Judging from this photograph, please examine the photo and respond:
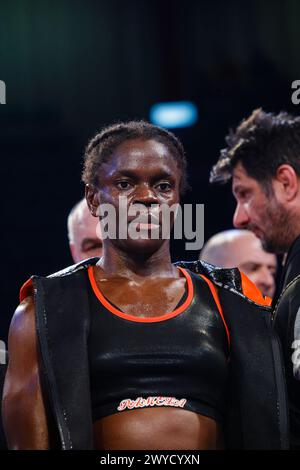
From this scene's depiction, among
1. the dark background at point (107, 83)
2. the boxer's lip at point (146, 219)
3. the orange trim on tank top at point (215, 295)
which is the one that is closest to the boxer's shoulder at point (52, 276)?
the boxer's lip at point (146, 219)

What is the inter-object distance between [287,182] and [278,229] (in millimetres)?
172

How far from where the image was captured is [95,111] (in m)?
5.25

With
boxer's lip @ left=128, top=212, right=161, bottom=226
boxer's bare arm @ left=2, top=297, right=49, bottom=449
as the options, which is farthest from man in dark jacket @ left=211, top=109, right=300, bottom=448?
boxer's bare arm @ left=2, top=297, right=49, bottom=449

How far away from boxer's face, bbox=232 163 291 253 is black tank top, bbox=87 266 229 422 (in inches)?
39.6

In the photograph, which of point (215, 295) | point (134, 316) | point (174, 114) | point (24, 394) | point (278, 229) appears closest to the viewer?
point (24, 394)

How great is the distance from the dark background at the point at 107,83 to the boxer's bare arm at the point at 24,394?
109 inches

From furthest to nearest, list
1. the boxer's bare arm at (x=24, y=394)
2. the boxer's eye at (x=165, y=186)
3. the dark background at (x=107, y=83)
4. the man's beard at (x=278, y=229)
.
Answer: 1. the dark background at (x=107, y=83)
2. the man's beard at (x=278, y=229)
3. the boxer's eye at (x=165, y=186)
4. the boxer's bare arm at (x=24, y=394)

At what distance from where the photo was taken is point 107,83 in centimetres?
535

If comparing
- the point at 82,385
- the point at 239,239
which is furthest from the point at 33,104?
the point at 82,385

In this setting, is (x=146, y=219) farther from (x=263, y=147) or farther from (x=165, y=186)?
(x=263, y=147)

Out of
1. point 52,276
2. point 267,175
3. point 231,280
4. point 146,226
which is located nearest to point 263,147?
point 267,175

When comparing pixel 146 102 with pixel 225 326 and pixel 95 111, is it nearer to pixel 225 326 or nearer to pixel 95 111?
pixel 95 111

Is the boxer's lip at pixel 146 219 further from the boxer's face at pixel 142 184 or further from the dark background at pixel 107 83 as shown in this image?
the dark background at pixel 107 83

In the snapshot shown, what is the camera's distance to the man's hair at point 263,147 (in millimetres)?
2842
